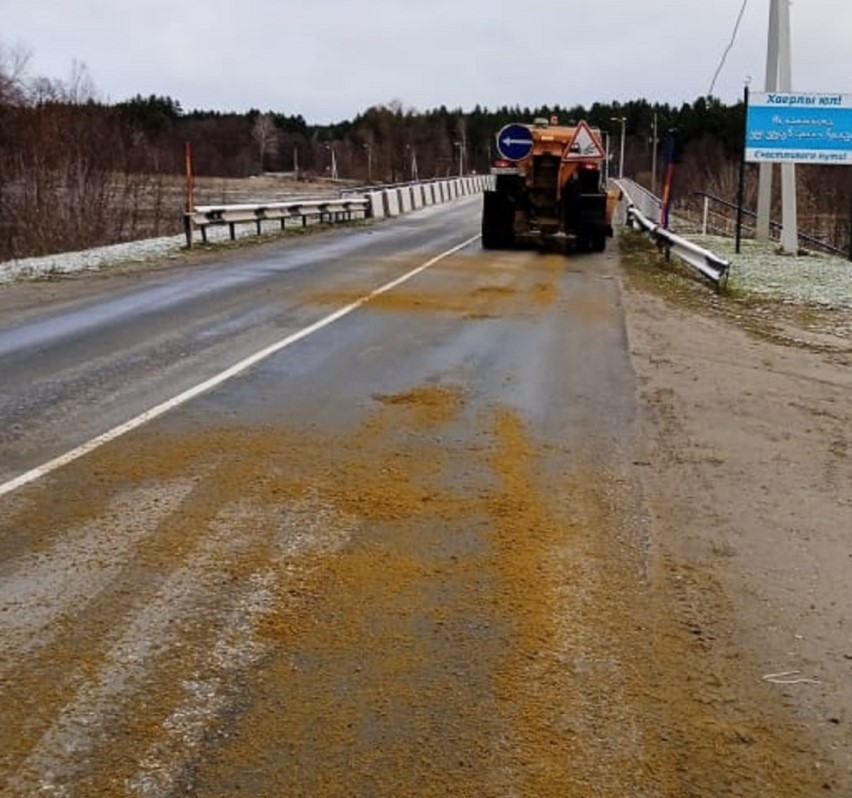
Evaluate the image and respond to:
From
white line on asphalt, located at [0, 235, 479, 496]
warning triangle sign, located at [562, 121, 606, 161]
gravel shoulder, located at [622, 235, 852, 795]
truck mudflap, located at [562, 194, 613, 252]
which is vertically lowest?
gravel shoulder, located at [622, 235, 852, 795]

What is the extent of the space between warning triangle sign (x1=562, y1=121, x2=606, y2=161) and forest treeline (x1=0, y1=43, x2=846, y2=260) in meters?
2.98

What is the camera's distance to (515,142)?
2145 cm

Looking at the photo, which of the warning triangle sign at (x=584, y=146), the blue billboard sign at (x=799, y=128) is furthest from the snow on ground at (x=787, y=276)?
the warning triangle sign at (x=584, y=146)

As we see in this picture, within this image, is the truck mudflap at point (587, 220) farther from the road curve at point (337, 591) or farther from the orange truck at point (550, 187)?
the road curve at point (337, 591)

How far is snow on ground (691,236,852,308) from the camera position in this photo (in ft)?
50.6

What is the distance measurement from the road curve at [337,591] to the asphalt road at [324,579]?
1cm

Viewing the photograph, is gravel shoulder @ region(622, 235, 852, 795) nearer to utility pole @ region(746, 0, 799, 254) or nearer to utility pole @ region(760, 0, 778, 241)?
utility pole @ region(746, 0, 799, 254)

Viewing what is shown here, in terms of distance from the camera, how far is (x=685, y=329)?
39.2ft

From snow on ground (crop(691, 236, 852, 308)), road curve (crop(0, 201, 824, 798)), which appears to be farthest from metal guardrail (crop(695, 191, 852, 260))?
road curve (crop(0, 201, 824, 798))

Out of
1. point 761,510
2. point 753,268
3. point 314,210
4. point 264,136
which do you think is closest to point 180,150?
point 264,136

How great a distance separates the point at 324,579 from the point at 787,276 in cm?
1597

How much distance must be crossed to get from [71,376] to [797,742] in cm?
667

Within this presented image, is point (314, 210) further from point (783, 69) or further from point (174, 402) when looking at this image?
point (174, 402)

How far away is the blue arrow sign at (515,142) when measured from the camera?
21.4 m
